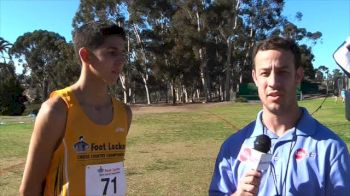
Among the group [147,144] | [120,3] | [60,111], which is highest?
[120,3]

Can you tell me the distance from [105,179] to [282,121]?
3.62 ft

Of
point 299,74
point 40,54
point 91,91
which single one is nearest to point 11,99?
point 40,54

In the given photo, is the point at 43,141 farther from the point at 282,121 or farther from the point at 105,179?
the point at 282,121

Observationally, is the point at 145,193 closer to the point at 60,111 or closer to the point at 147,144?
the point at 60,111

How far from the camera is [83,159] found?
3002 millimetres

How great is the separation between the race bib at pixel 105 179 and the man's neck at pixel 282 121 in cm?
100

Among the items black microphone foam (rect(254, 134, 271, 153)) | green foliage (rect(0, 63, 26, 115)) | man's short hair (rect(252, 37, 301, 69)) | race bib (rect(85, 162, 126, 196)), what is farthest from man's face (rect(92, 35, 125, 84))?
green foliage (rect(0, 63, 26, 115))

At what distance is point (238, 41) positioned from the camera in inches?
2291

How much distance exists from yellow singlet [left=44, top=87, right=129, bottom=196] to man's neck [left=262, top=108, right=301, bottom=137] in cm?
100

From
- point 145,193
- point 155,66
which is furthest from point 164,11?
point 145,193

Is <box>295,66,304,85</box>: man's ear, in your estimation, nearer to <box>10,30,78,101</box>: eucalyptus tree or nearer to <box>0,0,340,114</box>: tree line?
<box>0,0,340,114</box>: tree line

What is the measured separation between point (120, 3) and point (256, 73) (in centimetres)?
5175

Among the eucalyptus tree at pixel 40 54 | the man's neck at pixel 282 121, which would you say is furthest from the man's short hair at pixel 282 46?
the eucalyptus tree at pixel 40 54

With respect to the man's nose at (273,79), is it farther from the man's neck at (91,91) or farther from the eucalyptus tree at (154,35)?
the eucalyptus tree at (154,35)
